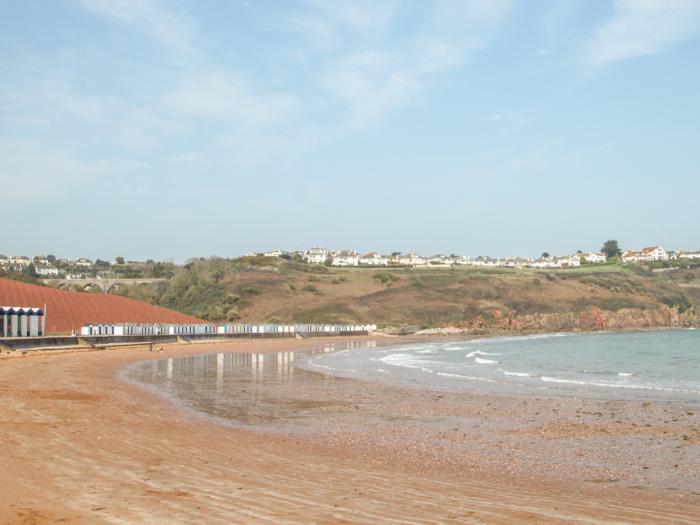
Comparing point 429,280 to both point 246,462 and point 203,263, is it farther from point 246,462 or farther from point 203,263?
point 246,462

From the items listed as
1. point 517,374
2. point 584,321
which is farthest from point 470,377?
point 584,321

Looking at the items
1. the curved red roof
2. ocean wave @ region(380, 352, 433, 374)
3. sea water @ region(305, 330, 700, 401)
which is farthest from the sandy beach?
the curved red roof

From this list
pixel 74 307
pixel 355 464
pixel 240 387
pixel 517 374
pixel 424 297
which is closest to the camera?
pixel 355 464

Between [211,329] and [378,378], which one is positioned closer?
[378,378]

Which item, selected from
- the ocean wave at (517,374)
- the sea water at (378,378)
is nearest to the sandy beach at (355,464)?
the sea water at (378,378)

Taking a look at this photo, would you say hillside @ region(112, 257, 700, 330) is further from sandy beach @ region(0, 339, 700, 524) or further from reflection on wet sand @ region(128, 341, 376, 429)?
sandy beach @ region(0, 339, 700, 524)

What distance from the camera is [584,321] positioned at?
396 feet

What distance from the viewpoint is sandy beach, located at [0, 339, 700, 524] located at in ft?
28.6

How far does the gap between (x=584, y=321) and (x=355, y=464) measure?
11517cm

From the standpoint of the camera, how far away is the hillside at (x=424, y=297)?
12331cm

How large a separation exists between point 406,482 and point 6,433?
8043 millimetres

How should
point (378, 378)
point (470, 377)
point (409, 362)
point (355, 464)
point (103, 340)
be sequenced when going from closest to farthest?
point (355, 464) < point (378, 378) < point (470, 377) < point (409, 362) < point (103, 340)

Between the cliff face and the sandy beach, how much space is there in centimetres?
9707

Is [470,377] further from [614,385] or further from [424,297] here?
[424,297]
